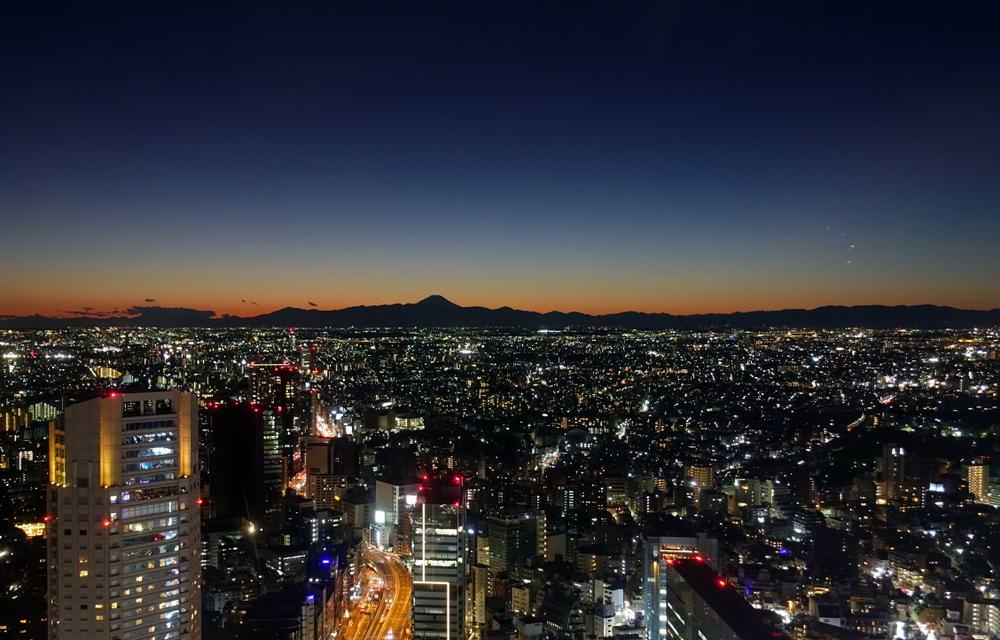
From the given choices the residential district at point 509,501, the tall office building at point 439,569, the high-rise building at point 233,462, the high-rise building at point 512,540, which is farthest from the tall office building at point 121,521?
the high-rise building at point 233,462

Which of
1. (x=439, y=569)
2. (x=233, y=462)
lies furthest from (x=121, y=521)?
(x=233, y=462)

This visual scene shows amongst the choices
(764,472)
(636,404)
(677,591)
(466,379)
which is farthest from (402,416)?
(677,591)

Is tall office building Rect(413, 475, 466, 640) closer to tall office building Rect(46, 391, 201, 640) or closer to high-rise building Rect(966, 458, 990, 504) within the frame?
tall office building Rect(46, 391, 201, 640)

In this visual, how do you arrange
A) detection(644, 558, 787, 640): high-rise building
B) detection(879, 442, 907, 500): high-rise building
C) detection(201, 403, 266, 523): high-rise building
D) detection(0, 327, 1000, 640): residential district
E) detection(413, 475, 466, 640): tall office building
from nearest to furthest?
detection(0, 327, 1000, 640): residential district, detection(644, 558, 787, 640): high-rise building, detection(413, 475, 466, 640): tall office building, detection(879, 442, 907, 500): high-rise building, detection(201, 403, 266, 523): high-rise building

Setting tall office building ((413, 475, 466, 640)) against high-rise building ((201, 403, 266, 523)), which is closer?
tall office building ((413, 475, 466, 640))

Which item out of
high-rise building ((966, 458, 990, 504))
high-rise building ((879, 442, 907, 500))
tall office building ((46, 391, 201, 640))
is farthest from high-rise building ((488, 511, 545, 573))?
tall office building ((46, 391, 201, 640))

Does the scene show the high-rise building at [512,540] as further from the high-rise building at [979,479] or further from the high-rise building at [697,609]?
the high-rise building at [979,479]
